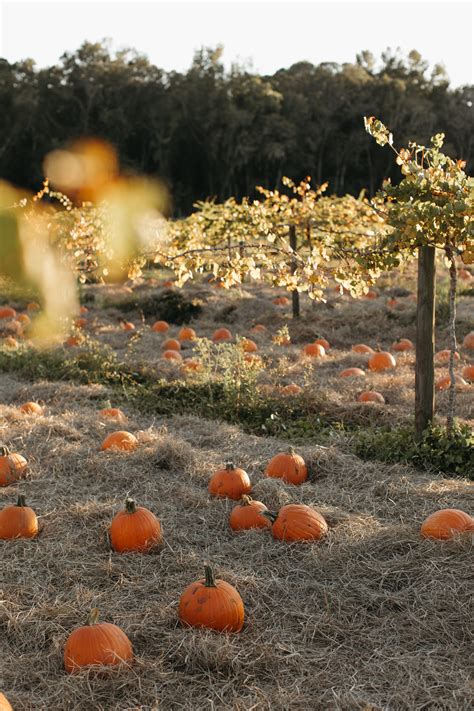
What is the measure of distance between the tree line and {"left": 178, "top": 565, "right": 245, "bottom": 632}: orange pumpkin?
3000cm

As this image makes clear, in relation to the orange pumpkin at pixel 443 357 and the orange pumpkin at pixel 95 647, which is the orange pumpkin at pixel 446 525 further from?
the orange pumpkin at pixel 443 357

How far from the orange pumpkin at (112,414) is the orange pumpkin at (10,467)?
1194 millimetres

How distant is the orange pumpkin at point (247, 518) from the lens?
372 centimetres

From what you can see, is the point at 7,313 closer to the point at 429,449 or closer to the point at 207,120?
the point at 429,449

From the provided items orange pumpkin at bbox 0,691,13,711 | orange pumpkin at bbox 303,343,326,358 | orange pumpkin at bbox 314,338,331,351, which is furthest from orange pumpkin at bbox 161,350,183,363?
orange pumpkin at bbox 0,691,13,711

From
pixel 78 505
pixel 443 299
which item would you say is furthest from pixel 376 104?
pixel 78 505

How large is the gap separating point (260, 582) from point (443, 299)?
8135mm

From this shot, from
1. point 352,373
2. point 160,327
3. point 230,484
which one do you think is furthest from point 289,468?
point 160,327

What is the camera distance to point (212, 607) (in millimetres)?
2752

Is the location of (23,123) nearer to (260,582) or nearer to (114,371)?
(114,371)

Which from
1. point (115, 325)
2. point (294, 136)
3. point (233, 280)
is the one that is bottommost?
point (115, 325)

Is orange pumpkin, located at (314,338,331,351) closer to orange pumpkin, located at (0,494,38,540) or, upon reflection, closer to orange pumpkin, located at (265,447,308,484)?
orange pumpkin, located at (265,447,308,484)

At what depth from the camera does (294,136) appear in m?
33.2

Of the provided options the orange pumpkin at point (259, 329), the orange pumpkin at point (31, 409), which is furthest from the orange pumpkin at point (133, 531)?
the orange pumpkin at point (259, 329)
